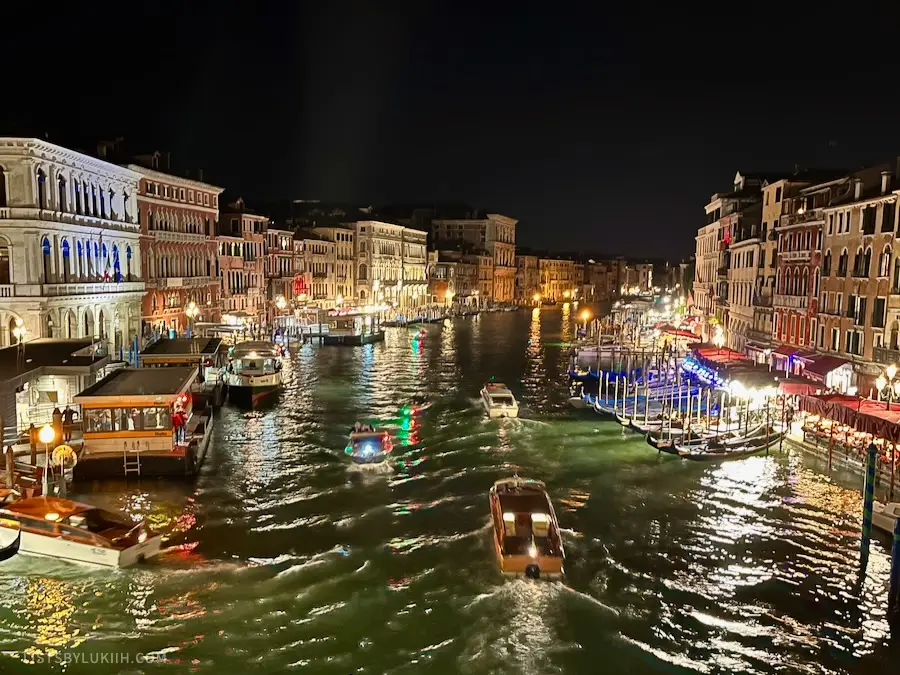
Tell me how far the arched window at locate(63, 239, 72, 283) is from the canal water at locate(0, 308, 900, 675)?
1314 cm

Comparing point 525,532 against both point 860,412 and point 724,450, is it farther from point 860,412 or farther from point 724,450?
point 860,412

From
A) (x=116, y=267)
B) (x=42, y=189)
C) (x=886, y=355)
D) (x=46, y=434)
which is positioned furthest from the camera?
(x=116, y=267)

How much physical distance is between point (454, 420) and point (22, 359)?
712 inches

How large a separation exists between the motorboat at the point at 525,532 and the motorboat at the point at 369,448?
278 inches

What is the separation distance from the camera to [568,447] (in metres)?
29.9

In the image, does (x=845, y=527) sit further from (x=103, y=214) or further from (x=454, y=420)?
(x=103, y=214)

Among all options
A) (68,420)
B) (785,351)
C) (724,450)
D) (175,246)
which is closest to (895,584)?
(724,450)

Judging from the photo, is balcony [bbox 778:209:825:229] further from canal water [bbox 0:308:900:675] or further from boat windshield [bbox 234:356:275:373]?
boat windshield [bbox 234:356:275:373]

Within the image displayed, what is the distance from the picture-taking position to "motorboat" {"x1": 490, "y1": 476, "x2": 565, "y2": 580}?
17391mm

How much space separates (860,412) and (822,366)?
10313 millimetres

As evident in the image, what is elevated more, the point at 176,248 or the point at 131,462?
the point at 176,248

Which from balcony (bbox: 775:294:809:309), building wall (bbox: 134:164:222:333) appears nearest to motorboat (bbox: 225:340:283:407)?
building wall (bbox: 134:164:222:333)

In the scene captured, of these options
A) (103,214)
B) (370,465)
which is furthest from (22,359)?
(103,214)

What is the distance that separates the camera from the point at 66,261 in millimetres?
35656
